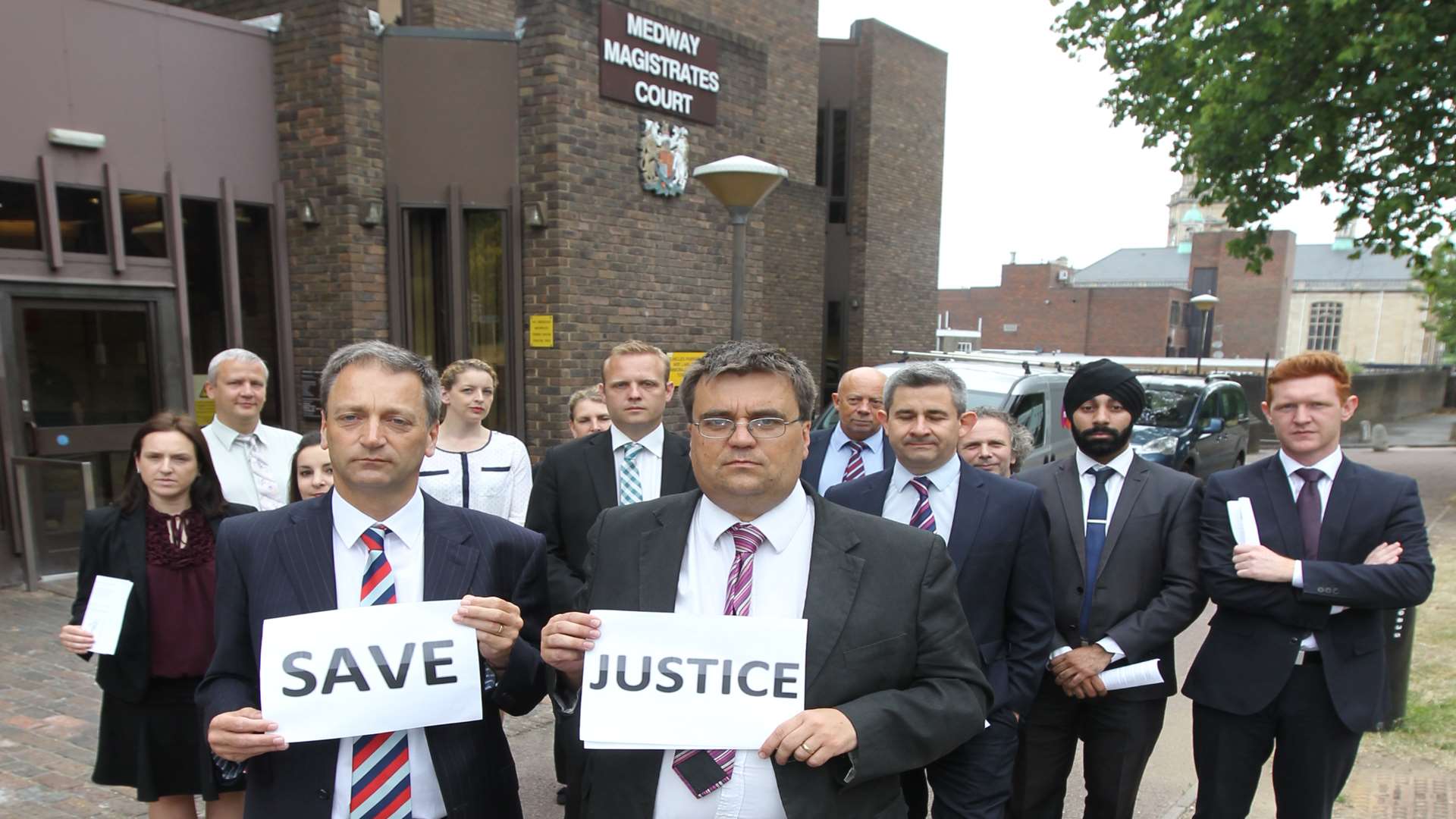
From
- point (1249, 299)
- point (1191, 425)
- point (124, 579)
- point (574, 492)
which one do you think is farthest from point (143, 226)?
point (1249, 299)

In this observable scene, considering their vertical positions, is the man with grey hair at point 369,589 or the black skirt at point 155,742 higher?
the man with grey hair at point 369,589

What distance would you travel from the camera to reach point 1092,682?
10.5 ft

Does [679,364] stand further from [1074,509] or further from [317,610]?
[317,610]

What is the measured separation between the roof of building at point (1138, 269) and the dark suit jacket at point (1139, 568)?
77.1 meters

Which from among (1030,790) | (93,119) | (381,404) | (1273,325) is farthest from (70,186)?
(1273,325)

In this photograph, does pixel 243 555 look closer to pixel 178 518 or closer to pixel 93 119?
pixel 178 518

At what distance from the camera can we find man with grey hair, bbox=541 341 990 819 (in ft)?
6.38

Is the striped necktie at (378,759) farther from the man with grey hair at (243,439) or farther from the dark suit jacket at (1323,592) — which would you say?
the dark suit jacket at (1323,592)

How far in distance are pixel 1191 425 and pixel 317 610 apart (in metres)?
12.4

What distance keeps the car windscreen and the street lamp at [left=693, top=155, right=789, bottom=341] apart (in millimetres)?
6715

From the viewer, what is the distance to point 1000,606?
3.09 meters

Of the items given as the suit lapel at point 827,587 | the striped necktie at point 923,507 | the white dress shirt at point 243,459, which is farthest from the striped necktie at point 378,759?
the white dress shirt at point 243,459

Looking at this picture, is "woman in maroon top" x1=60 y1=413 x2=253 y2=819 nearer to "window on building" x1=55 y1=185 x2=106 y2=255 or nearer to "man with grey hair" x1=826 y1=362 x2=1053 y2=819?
"man with grey hair" x1=826 y1=362 x2=1053 y2=819

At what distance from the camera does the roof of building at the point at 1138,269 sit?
248 feet
